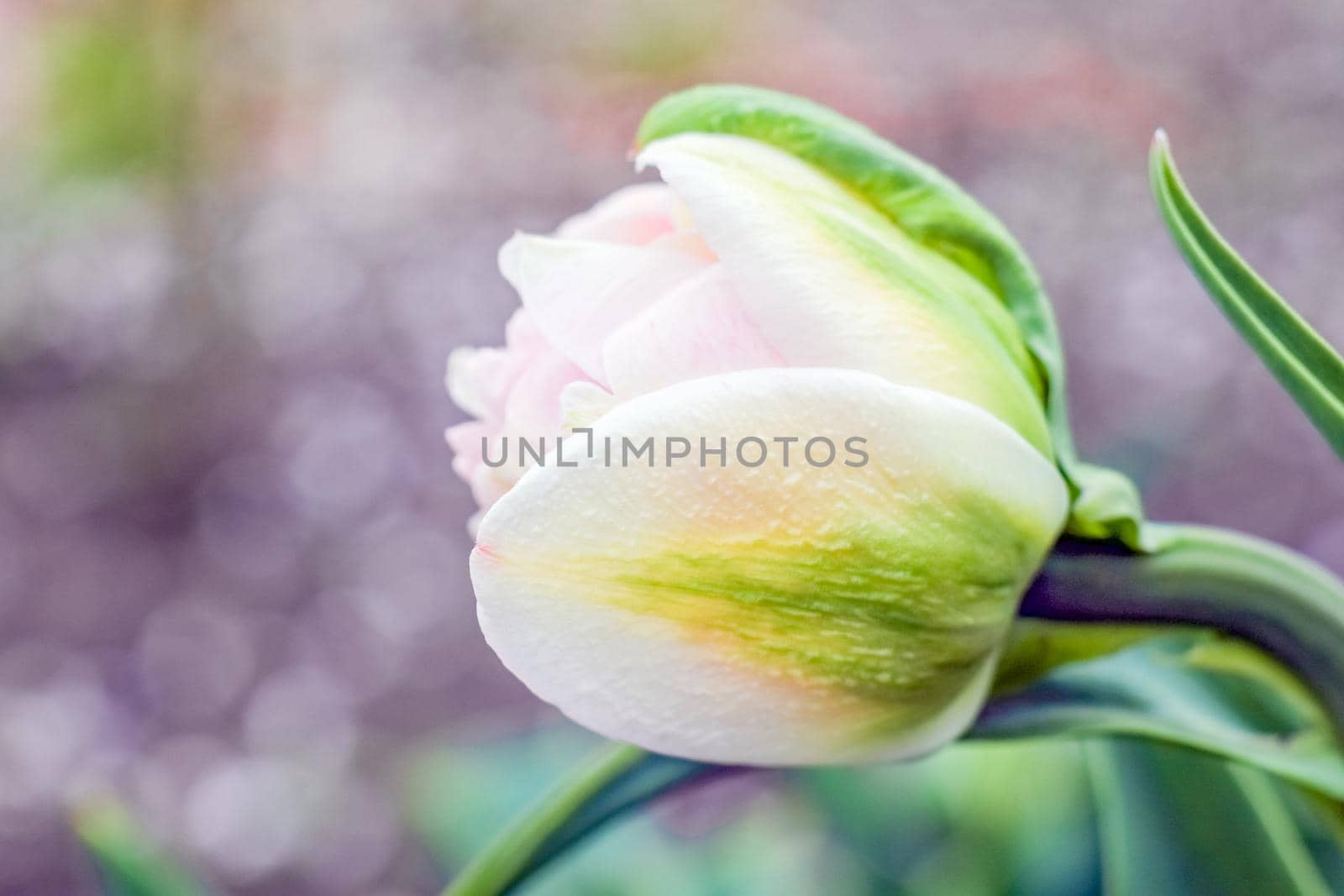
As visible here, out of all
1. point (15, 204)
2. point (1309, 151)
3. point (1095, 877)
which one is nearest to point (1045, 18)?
point (1309, 151)

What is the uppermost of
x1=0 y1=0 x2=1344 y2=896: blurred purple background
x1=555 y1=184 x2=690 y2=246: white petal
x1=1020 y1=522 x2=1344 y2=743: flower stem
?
x1=555 y1=184 x2=690 y2=246: white petal

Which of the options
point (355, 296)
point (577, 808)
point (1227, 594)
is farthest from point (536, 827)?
point (355, 296)

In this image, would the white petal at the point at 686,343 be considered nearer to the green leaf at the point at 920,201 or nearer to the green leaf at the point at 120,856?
the green leaf at the point at 920,201

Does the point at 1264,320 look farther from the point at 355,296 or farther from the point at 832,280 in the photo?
the point at 355,296

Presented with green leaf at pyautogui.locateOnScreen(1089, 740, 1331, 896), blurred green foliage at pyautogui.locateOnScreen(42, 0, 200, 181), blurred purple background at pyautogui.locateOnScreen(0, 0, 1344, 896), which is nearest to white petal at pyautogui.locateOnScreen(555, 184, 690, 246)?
green leaf at pyautogui.locateOnScreen(1089, 740, 1331, 896)

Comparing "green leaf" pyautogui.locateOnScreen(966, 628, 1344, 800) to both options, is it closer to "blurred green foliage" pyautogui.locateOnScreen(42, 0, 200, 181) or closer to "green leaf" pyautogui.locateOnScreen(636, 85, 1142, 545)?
"green leaf" pyautogui.locateOnScreen(636, 85, 1142, 545)

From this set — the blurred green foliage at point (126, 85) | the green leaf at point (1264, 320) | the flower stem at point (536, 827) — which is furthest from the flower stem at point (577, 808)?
the blurred green foliage at point (126, 85)

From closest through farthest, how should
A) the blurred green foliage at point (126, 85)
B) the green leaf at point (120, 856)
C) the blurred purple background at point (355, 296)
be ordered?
the green leaf at point (120, 856) < the blurred purple background at point (355, 296) < the blurred green foliage at point (126, 85)
